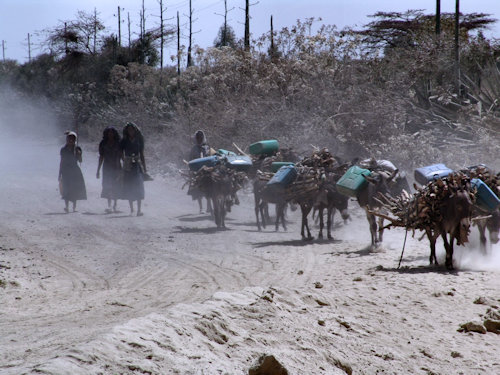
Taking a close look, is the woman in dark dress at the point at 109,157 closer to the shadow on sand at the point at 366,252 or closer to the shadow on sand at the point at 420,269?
the shadow on sand at the point at 366,252

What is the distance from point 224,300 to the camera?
6.53 metres

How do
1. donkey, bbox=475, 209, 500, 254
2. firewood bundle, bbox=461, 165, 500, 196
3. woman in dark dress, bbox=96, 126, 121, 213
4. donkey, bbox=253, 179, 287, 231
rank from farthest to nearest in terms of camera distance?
woman in dark dress, bbox=96, 126, 121, 213, donkey, bbox=253, 179, 287, 231, donkey, bbox=475, 209, 500, 254, firewood bundle, bbox=461, 165, 500, 196

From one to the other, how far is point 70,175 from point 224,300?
11.7 meters

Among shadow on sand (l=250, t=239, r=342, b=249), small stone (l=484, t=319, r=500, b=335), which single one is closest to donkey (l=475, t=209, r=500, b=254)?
shadow on sand (l=250, t=239, r=342, b=249)

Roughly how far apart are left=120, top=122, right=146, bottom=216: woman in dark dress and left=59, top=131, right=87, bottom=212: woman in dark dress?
1.08 meters

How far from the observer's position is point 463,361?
6.25 metres

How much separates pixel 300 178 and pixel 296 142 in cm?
981

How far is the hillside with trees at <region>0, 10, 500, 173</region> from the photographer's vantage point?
2177 cm

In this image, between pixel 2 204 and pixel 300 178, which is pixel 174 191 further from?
pixel 300 178

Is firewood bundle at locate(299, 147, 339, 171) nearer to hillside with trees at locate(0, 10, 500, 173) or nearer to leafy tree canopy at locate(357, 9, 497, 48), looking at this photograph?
hillside with trees at locate(0, 10, 500, 173)

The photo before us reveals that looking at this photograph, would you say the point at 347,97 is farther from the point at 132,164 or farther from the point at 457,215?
the point at 457,215

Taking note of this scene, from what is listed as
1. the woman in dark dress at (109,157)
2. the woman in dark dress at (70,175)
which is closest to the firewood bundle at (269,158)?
the woman in dark dress at (109,157)

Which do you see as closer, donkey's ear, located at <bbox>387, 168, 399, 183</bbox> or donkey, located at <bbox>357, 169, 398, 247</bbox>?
donkey, located at <bbox>357, 169, 398, 247</bbox>

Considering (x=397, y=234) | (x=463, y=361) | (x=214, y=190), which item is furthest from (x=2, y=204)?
(x=463, y=361)
